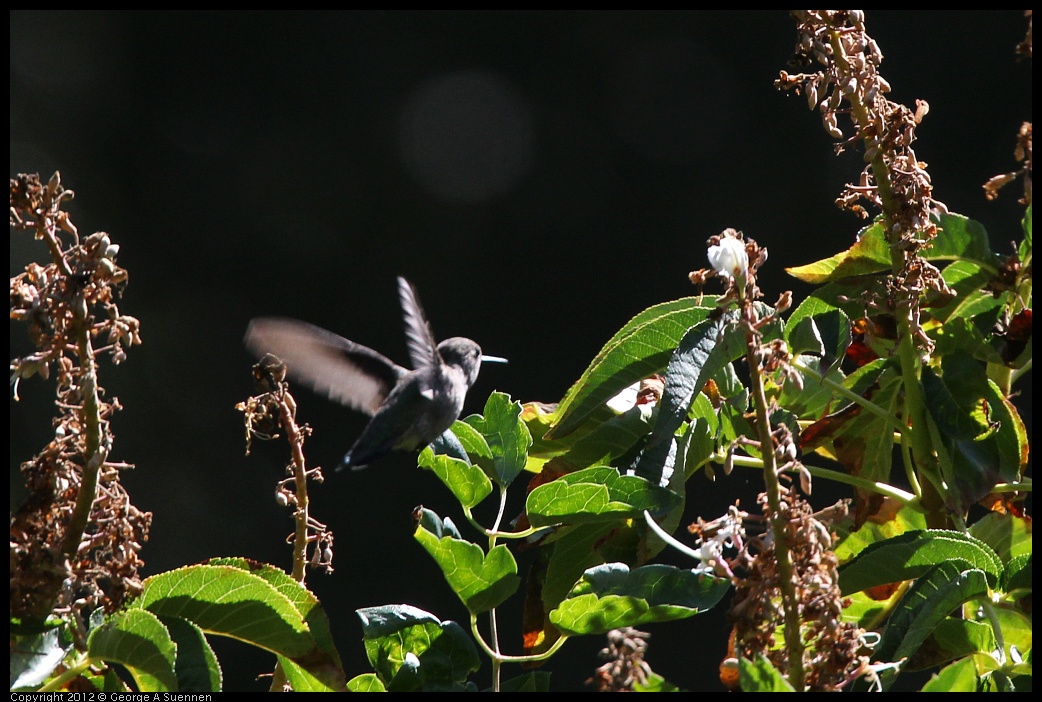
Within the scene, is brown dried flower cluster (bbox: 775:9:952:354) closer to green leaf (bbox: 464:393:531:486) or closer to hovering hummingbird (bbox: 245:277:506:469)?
green leaf (bbox: 464:393:531:486)

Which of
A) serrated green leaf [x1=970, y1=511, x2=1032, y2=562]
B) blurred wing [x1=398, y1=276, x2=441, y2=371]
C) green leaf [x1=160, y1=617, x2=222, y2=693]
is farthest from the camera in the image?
blurred wing [x1=398, y1=276, x2=441, y2=371]

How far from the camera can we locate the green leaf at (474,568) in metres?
0.57

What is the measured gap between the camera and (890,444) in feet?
2.30

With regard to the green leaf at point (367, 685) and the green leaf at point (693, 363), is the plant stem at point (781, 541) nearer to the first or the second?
the green leaf at point (693, 363)

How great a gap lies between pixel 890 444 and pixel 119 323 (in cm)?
48

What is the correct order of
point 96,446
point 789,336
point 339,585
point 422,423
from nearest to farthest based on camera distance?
point 96,446 < point 789,336 < point 422,423 < point 339,585

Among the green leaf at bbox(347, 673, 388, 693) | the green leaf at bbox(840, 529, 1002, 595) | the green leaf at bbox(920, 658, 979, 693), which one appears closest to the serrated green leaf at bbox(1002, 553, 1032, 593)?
the green leaf at bbox(840, 529, 1002, 595)

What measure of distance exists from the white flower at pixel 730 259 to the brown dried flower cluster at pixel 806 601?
11 centimetres

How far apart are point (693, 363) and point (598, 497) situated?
0.09 m

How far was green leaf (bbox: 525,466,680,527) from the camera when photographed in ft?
1.85

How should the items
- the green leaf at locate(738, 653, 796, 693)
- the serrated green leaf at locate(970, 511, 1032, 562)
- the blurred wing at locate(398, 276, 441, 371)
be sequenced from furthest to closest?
the blurred wing at locate(398, 276, 441, 371), the serrated green leaf at locate(970, 511, 1032, 562), the green leaf at locate(738, 653, 796, 693)

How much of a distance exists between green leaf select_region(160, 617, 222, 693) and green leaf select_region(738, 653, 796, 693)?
27 cm

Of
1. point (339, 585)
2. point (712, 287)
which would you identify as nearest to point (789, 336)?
point (712, 287)
